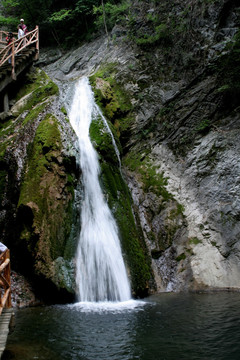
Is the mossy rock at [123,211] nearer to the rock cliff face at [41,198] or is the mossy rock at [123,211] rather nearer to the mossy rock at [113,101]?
the rock cliff face at [41,198]

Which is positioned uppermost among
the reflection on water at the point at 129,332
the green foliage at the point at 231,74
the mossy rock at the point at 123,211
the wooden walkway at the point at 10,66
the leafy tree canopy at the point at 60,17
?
the leafy tree canopy at the point at 60,17

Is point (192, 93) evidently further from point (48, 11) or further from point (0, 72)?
point (48, 11)

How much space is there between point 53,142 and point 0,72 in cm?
498

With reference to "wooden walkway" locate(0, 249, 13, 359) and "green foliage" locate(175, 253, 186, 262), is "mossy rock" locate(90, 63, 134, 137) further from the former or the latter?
"wooden walkway" locate(0, 249, 13, 359)

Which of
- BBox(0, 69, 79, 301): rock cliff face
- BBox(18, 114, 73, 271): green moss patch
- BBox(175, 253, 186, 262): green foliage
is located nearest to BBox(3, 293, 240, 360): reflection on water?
BBox(0, 69, 79, 301): rock cliff face

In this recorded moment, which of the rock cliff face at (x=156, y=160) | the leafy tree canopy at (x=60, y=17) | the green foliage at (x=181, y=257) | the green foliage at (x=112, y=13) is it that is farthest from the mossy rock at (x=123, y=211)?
the leafy tree canopy at (x=60, y=17)

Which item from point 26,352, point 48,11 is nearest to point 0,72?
point 26,352

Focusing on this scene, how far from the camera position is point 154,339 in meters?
4.19

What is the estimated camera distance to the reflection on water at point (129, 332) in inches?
148

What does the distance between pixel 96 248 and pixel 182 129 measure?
6.19m

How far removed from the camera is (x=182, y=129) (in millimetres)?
11062

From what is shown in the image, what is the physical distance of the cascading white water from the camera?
6.70m

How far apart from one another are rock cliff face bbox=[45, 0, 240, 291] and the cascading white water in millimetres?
1725

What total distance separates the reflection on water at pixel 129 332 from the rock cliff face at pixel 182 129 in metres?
2.14
